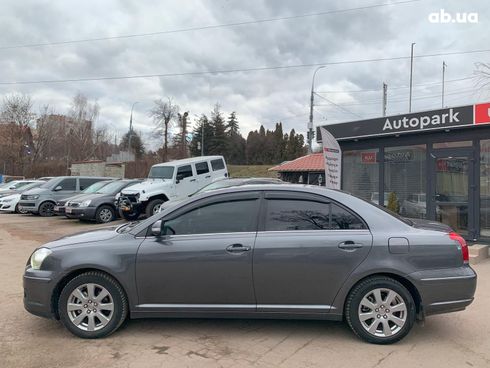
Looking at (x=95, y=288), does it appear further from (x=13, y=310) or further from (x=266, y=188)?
(x=266, y=188)

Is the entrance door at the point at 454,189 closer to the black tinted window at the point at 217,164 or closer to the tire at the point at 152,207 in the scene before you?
the black tinted window at the point at 217,164

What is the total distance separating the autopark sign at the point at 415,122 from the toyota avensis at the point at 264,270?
5906 mm

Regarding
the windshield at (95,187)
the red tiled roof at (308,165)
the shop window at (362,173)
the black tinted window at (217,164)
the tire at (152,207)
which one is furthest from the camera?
the red tiled roof at (308,165)

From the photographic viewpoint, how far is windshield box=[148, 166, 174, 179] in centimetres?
1525

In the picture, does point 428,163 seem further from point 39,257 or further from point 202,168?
point 39,257

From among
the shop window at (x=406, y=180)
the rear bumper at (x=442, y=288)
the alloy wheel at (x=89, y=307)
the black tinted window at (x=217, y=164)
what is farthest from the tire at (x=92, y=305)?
the black tinted window at (x=217, y=164)

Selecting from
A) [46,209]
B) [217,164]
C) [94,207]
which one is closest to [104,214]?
[94,207]

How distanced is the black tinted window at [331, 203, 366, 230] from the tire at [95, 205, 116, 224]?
1194 centimetres

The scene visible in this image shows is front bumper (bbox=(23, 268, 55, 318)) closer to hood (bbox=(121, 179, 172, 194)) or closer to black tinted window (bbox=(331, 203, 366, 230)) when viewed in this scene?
black tinted window (bbox=(331, 203, 366, 230))

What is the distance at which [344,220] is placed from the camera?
14.7ft

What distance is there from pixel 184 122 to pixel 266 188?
67.0m

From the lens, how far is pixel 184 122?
7019 cm

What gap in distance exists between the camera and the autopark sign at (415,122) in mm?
9305

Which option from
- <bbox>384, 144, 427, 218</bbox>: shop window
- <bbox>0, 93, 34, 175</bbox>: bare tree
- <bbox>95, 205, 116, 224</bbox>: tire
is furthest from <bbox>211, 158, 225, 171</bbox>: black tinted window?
<bbox>0, 93, 34, 175</bbox>: bare tree
